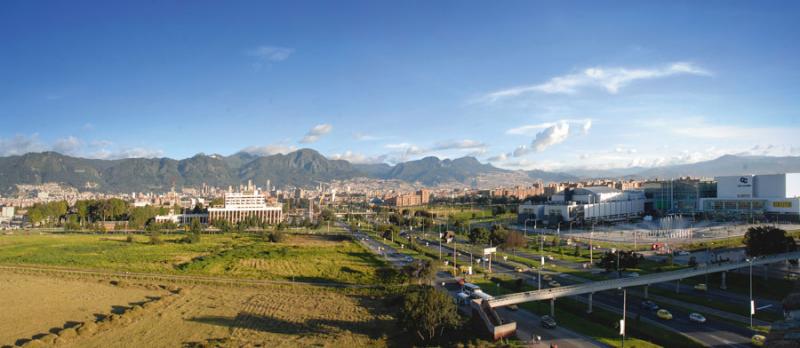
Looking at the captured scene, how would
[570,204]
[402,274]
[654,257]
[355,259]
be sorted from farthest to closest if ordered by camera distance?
1. [570,204]
2. [355,259]
3. [654,257]
4. [402,274]


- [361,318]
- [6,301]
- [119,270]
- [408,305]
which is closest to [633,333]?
[408,305]

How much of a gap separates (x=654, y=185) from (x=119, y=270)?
108399 mm

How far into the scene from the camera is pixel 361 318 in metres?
30.6

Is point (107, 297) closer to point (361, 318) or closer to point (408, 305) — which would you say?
point (361, 318)

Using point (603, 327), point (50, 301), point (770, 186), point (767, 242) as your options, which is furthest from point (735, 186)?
point (50, 301)

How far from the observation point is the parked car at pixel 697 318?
27797 millimetres

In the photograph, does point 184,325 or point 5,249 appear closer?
point 184,325

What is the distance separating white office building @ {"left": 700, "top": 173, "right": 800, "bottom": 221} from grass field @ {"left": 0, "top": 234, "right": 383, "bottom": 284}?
66.9m

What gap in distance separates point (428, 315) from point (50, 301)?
2807 cm

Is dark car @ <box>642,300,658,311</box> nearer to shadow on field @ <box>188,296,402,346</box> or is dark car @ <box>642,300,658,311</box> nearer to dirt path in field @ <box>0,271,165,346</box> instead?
shadow on field @ <box>188,296,402,346</box>

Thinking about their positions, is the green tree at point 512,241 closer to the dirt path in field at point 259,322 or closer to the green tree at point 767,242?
the green tree at point 767,242

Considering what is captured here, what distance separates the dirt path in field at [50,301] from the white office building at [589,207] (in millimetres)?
73143

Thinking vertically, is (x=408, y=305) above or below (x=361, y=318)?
above

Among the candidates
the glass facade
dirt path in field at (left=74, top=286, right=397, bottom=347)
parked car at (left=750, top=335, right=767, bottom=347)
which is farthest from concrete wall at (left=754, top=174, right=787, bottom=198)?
dirt path in field at (left=74, top=286, right=397, bottom=347)
